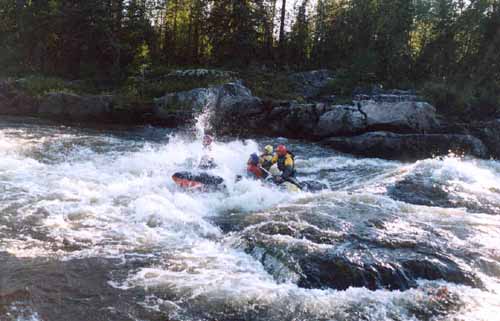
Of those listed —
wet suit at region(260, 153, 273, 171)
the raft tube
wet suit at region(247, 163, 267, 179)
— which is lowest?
the raft tube

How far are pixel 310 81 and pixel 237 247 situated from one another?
23.4 meters

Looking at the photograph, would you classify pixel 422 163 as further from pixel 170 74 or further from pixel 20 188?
pixel 170 74

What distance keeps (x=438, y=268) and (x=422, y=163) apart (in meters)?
8.62

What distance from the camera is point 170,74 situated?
28391 millimetres

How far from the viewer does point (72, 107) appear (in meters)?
23.7

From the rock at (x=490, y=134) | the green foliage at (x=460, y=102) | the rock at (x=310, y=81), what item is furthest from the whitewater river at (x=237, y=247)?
the rock at (x=310, y=81)

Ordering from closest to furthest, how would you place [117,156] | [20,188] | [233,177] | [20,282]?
1. [20,282]
2. [20,188]
3. [233,177]
4. [117,156]

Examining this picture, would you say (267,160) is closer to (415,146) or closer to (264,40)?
(415,146)

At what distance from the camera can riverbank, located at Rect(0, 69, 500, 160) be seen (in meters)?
18.8

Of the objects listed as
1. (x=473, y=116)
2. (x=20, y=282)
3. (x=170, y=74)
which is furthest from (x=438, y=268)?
(x=170, y=74)

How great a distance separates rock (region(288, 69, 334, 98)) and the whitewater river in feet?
51.7

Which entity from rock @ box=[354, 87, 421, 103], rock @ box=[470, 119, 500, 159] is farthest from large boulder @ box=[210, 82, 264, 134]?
rock @ box=[470, 119, 500, 159]

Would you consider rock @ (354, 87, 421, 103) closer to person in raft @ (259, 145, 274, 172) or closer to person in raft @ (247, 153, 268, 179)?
person in raft @ (259, 145, 274, 172)

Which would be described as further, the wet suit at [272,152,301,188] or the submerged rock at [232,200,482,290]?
the wet suit at [272,152,301,188]
